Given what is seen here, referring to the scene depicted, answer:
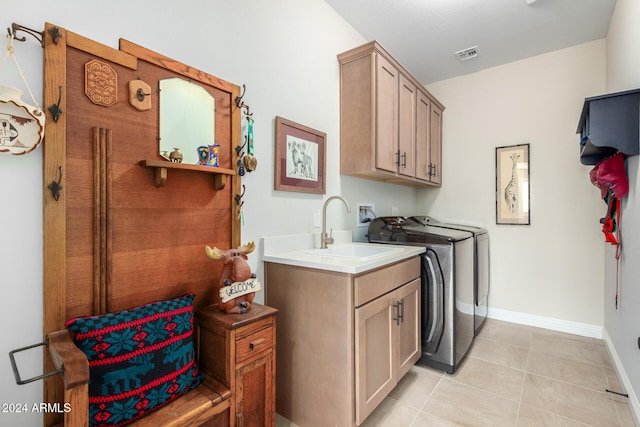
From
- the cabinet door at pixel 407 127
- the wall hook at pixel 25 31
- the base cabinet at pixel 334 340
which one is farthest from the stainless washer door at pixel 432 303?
the wall hook at pixel 25 31

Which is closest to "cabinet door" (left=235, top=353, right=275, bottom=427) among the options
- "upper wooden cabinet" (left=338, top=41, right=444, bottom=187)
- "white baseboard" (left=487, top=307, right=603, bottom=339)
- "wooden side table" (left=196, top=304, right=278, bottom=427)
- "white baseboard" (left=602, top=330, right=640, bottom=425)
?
"wooden side table" (left=196, top=304, right=278, bottom=427)

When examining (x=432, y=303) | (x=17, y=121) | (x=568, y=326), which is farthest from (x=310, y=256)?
(x=568, y=326)

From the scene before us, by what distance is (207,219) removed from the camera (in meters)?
1.47

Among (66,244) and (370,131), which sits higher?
(370,131)

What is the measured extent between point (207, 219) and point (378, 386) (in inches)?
50.5

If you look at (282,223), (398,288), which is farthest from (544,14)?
(282,223)

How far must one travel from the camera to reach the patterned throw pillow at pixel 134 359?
0.95 meters

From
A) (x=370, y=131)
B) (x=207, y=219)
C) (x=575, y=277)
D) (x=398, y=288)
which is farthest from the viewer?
(x=575, y=277)

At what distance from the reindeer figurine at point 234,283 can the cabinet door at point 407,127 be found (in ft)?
5.53

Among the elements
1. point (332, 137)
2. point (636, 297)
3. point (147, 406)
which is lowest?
point (147, 406)

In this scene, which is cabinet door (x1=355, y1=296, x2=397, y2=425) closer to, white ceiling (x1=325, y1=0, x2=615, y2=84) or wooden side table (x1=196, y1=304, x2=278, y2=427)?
wooden side table (x1=196, y1=304, x2=278, y2=427)

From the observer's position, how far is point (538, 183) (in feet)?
9.96

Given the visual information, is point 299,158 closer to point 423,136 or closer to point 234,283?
point 234,283

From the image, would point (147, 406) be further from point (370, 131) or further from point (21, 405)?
point (370, 131)
